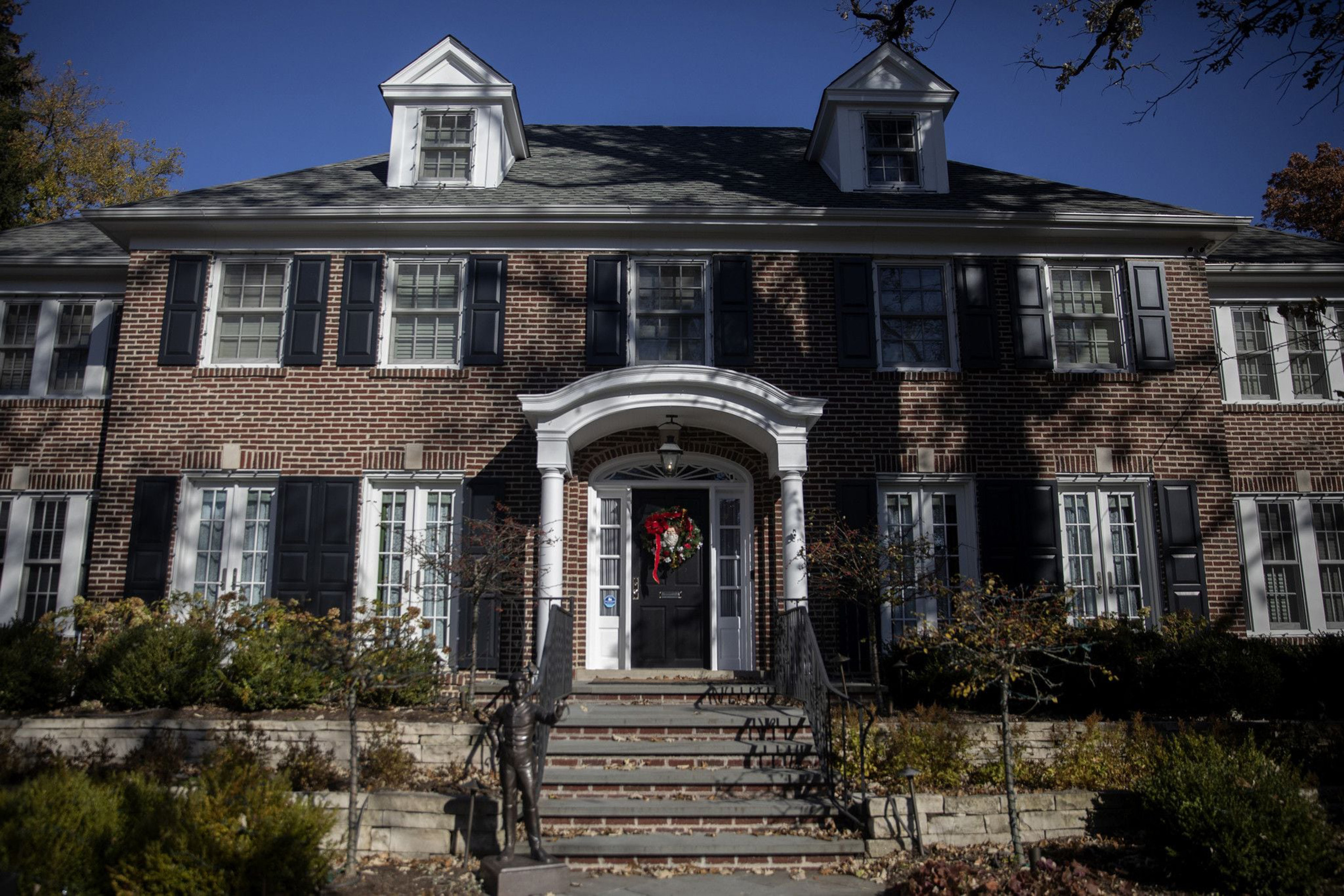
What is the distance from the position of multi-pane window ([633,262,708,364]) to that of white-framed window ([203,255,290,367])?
4.47m

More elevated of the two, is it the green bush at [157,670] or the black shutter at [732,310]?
the black shutter at [732,310]

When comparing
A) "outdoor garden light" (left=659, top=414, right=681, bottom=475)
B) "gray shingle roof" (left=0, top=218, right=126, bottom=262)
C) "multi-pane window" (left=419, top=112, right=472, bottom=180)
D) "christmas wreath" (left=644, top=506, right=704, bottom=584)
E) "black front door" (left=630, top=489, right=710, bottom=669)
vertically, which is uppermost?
"multi-pane window" (left=419, top=112, right=472, bottom=180)

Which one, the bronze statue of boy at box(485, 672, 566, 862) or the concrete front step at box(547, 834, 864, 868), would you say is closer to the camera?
the bronze statue of boy at box(485, 672, 566, 862)

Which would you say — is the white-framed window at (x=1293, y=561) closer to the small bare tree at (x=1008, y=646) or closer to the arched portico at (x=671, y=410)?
the small bare tree at (x=1008, y=646)

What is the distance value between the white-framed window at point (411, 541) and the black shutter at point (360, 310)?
5.05ft

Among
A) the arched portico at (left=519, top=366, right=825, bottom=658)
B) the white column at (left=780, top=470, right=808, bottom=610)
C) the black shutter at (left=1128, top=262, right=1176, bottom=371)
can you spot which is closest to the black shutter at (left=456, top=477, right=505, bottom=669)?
the arched portico at (left=519, top=366, right=825, bottom=658)

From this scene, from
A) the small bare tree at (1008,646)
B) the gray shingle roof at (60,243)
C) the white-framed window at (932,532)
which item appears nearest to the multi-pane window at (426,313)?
the gray shingle roof at (60,243)

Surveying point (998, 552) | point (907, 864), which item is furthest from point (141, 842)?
point (998, 552)

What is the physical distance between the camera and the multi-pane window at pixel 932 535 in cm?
1113

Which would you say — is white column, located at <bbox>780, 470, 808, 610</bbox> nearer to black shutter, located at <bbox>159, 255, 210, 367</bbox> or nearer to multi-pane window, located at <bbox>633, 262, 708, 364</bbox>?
multi-pane window, located at <bbox>633, 262, 708, 364</bbox>

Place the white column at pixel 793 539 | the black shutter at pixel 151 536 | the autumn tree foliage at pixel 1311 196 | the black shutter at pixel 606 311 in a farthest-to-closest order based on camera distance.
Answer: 1. the autumn tree foliage at pixel 1311 196
2. the black shutter at pixel 606 311
3. the black shutter at pixel 151 536
4. the white column at pixel 793 539

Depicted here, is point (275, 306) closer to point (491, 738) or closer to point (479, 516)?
point (479, 516)

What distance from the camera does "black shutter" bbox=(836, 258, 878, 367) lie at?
11633 millimetres

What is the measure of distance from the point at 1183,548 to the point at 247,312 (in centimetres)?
1193
